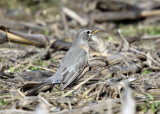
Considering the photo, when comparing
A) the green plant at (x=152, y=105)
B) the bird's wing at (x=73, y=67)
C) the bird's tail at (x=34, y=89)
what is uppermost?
the bird's wing at (x=73, y=67)

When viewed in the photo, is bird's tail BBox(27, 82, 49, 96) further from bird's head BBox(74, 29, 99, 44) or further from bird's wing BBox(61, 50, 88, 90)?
bird's head BBox(74, 29, 99, 44)

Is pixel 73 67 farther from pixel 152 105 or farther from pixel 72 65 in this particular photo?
pixel 152 105

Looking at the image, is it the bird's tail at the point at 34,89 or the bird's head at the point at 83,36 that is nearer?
the bird's tail at the point at 34,89

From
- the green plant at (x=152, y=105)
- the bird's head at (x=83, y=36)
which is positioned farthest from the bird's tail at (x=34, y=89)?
the green plant at (x=152, y=105)

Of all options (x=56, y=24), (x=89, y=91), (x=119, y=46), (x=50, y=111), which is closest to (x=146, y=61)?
(x=119, y=46)

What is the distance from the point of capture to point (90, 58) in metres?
7.01

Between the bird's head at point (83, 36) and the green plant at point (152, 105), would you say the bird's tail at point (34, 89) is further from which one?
the green plant at point (152, 105)

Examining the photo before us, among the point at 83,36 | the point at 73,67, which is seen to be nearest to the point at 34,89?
the point at 73,67

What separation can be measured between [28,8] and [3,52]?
600 cm

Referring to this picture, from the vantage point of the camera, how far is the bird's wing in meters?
5.57

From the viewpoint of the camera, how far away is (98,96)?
16.0 feet

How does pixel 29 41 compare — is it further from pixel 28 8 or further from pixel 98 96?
pixel 28 8

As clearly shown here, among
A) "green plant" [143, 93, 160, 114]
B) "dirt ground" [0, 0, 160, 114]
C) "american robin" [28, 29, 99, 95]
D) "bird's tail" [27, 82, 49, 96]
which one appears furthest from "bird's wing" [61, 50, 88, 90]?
"green plant" [143, 93, 160, 114]

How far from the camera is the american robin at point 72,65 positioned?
551 centimetres
